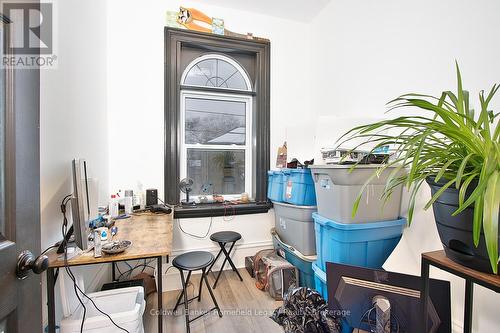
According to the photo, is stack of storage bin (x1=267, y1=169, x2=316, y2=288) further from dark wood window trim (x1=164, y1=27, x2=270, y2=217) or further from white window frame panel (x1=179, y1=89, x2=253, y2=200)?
white window frame panel (x1=179, y1=89, x2=253, y2=200)

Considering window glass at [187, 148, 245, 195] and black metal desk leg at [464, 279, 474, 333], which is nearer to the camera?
black metal desk leg at [464, 279, 474, 333]

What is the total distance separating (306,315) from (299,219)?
0.79m

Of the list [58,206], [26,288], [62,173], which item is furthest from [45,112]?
[26,288]

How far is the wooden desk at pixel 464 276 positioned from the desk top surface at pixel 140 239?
48.3 inches

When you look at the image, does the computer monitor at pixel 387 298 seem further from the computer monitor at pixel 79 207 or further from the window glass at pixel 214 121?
the window glass at pixel 214 121

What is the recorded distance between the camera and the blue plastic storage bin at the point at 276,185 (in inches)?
91.0

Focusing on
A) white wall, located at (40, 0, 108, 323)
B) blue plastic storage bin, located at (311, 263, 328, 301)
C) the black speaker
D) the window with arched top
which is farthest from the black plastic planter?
the window with arched top

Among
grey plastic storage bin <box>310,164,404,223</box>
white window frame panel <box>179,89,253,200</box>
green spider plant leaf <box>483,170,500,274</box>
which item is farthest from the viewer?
white window frame panel <box>179,89,253,200</box>

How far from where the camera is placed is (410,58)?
1.65 m

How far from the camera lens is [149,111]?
2.41 metres

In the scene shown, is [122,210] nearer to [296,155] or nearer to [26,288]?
[26,288]

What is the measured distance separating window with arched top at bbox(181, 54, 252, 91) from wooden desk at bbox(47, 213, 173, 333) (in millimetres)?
1645

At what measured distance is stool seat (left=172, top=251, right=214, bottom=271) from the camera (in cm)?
169

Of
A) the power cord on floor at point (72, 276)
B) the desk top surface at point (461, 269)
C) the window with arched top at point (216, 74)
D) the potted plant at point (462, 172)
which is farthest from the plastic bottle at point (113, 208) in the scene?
the desk top surface at point (461, 269)
